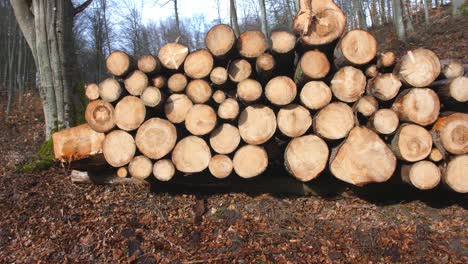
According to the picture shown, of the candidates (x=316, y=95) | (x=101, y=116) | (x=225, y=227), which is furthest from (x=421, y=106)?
(x=101, y=116)

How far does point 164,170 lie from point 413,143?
227 centimetres

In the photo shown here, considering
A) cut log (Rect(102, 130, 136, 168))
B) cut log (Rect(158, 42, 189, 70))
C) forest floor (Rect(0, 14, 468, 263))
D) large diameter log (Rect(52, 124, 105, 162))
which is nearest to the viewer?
forest floor (Rect(0, 14, 468, 263))

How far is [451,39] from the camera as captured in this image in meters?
11.1

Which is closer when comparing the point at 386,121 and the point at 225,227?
the point at 386,121

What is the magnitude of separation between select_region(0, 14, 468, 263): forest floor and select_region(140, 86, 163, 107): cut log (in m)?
1.11

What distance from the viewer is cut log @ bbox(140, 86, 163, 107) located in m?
3.13

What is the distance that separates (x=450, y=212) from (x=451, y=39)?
10.2 m

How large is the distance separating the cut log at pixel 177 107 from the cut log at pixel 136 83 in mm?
281

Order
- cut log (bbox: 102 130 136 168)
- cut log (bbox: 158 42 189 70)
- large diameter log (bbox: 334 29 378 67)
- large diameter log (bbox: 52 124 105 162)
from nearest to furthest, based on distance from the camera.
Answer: large diameter log (bbox: 334 29 378 67) → cut log (bbox: 158 42 189 70) → cut log (bbox: 102 130 136 168) → large diameter log (bbox: 52 124 105 162)

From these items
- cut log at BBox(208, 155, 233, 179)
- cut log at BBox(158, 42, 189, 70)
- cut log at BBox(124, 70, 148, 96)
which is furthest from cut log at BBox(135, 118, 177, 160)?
cut log at BBox(158, 42, 189, 70)

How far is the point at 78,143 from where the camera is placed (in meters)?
3.57

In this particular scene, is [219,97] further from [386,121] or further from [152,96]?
[386,121]

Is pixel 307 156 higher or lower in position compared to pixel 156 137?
lower

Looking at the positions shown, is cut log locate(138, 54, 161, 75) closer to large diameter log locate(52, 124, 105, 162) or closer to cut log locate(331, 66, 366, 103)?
large diameter log locate(52, 124, 105, 162)
